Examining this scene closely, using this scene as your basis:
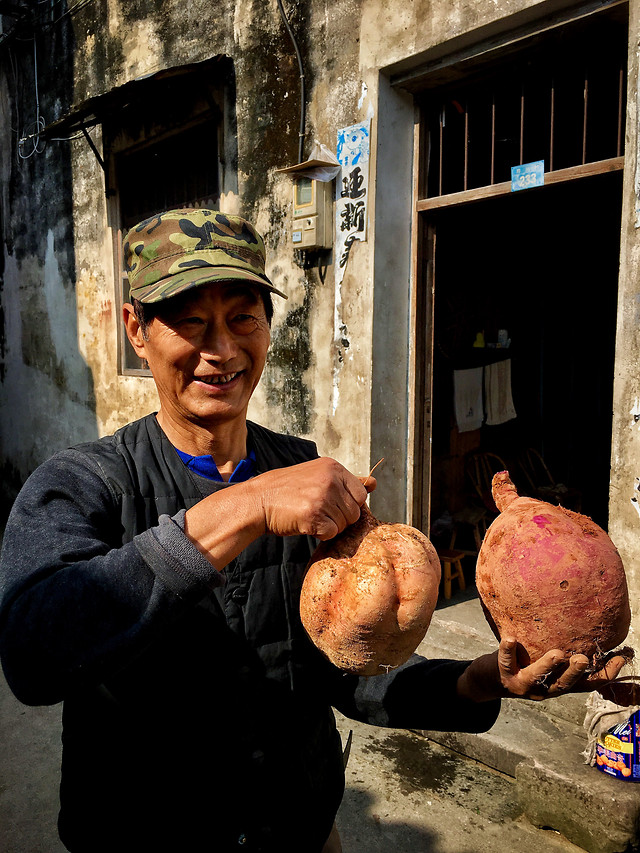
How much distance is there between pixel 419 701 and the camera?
5.29 feet

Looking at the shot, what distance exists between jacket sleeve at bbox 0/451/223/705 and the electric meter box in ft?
11.9

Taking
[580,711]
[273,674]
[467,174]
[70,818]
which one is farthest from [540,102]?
[70,818]

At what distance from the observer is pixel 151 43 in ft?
19.6

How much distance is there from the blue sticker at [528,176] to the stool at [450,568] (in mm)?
2841

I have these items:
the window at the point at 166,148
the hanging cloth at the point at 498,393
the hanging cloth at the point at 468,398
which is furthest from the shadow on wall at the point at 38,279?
the hanging cloth at the point at 498,393

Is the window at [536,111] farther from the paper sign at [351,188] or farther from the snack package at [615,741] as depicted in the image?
the snack package at [615,741]

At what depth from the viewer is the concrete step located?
2.73 metres

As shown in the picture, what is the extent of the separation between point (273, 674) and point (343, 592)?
0.27 meters

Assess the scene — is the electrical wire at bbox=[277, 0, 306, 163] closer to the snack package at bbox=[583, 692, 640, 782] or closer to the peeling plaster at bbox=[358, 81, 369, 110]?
the peeling plaster at bbox=[358, 81, 369, 110]

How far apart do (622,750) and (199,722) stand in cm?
238

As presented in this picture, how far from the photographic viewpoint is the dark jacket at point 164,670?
1099mm

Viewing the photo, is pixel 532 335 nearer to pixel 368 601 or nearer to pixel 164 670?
pixel 368 601

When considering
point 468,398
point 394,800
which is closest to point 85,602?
point 394,800

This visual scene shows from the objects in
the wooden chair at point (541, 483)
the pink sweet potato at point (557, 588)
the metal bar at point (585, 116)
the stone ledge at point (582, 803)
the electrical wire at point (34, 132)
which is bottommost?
the stone ledge at point (582, 803)
